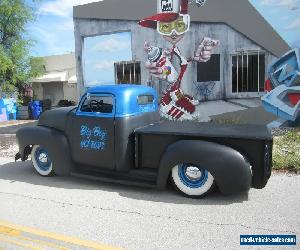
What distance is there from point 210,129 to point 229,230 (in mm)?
1900

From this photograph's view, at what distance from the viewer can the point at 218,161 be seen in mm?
4652

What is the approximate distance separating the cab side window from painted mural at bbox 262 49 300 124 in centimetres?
706

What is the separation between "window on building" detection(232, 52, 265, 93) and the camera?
37.1ft

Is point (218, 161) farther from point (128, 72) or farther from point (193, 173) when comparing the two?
point (128, 72)

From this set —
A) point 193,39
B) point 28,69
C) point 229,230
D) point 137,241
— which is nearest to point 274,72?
point 193,39

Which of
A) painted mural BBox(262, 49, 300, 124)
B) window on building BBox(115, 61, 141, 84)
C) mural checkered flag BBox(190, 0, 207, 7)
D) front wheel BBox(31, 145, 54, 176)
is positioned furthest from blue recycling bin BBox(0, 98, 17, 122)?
painted mural BBox(262, 49, 300, 124)

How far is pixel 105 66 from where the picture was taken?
14.0m

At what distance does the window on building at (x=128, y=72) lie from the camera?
13.2 m

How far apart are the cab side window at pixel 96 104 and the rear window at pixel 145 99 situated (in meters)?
0.61

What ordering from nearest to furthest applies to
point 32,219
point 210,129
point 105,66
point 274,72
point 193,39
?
point 32,219, point 210,129, point 274,72, point 193,39, point 105,66

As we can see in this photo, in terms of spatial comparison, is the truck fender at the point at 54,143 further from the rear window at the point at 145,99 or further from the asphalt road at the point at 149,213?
the rear window at the point at 145,99

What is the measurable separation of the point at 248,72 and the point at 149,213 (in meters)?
8.41

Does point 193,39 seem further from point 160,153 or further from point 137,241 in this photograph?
point 137,241

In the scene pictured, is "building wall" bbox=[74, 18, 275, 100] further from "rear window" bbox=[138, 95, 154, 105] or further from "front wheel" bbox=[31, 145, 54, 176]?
"front wheel" bbox=[31, 145, 54, 176]
